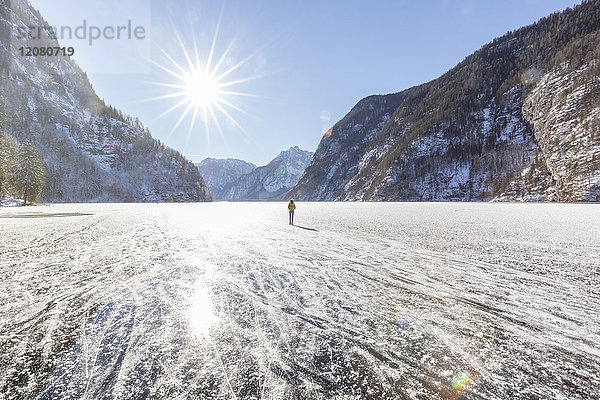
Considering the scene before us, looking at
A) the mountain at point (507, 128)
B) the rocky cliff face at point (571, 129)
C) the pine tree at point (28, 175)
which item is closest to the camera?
the pine tree at point (28, 175)

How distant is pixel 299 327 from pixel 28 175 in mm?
59273

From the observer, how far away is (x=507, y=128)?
7712 centimetres

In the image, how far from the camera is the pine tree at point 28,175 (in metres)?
39.9

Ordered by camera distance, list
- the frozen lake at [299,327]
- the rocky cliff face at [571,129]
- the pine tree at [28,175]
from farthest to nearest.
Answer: the rocky cliff face at [571,129]
the pine tree at [28,175]
the frozen lake at [299,327]

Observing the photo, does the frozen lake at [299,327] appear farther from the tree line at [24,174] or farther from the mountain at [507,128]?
the mountain at [507,128]

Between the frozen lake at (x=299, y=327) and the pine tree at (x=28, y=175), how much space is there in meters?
51.0

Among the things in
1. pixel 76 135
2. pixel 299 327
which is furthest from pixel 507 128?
pixel 76 135

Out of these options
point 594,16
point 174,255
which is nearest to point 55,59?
point 174,255

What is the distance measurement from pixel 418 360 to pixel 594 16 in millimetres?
129882

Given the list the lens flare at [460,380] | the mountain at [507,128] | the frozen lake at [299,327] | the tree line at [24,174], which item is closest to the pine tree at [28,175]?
the tree line at [24,174]

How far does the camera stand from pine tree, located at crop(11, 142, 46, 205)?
39.9m

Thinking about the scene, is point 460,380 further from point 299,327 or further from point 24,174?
point 24,174

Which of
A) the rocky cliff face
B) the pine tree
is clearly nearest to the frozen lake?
the pine tree

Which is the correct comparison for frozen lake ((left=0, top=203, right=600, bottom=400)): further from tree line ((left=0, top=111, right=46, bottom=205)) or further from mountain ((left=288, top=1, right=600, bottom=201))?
mountain ((left=288, top=1, right=600, bottom=201))
